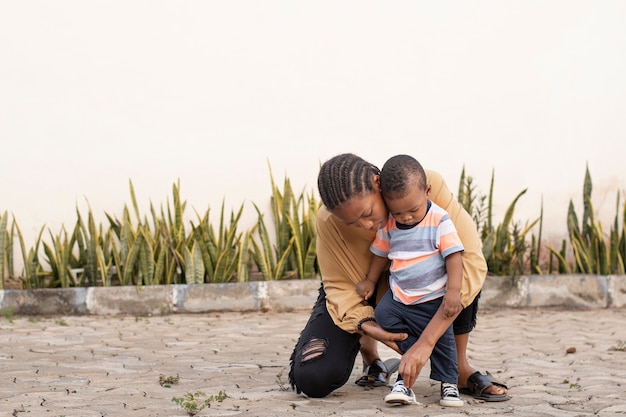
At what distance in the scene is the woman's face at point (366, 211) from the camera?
3127 millimetres

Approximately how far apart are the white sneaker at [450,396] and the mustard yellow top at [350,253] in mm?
394

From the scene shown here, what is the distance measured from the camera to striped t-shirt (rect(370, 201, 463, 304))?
3.26m

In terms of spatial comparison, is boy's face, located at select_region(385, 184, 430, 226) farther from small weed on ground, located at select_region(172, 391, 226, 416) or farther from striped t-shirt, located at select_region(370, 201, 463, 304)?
small weed on ground, located at select_region(172, 391, 226, 416)

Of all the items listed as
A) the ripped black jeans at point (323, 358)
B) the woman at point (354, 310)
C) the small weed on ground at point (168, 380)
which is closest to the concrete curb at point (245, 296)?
the small weed on ground at point (168, 380)

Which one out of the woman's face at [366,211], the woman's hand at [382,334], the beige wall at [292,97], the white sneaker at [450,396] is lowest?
the white sneaker at [450,396]

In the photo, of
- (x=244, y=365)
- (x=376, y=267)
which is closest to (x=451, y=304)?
(x=376, y=267)

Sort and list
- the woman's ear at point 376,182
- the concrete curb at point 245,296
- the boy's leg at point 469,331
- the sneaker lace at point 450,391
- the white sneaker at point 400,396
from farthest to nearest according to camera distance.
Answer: the concrete curb at point 245,296
the boy's leg at point 469,331
the sneaker lace at point 450,391
the white sneaker at point 400,396
the woman's ear at point 376,182

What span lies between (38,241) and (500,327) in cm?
321

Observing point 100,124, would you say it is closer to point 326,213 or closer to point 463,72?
point 463,72

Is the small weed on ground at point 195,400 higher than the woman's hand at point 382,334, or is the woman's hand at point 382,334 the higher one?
the woman's hand at point 382,334

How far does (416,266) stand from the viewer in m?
3.29

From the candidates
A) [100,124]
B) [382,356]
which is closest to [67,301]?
[100,124]

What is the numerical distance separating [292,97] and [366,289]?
3647mm

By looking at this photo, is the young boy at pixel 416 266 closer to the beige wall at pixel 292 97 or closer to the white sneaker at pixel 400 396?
the white sneaker at pixel 400 396
